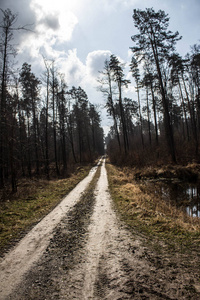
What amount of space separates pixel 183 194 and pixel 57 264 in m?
8.22

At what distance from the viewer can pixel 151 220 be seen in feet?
17.1

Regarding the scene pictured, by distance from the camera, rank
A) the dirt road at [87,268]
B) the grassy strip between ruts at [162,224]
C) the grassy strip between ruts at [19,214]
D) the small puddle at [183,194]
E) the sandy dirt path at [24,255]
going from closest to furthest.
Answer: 1. the dirt road at [87,268]
2. the sandy dirt path at [24,255]
3. the grassy strip between ruts at [162,224]
4. the grassy strip between ruts at [19,214]
5. the small puddle at [183,194]

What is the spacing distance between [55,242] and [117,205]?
138 inches

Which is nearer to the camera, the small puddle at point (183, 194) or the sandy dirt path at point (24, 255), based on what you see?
the sandy dirt path at point (24, 255)

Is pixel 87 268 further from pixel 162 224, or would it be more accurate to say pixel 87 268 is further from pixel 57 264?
pixel 162 224

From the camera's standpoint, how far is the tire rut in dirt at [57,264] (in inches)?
103

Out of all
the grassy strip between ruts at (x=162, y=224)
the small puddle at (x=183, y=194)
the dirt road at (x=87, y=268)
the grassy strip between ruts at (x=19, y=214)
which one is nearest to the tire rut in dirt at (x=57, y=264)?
the dirt road at (x=87, y=268)

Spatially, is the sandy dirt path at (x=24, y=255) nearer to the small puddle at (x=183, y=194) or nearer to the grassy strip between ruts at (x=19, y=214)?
the grassy strip between ruts at (x=19, y=214)

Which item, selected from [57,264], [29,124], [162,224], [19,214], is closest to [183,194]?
[162,224]

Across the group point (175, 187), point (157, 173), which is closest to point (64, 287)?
point (175, 187)

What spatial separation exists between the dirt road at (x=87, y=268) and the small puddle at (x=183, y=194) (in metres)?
3.88

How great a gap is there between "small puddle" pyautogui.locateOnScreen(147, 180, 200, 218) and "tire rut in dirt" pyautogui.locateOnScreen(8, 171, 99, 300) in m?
4.56

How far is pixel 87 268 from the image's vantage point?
3164 millimetres

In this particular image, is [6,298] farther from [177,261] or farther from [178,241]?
[178,241]
